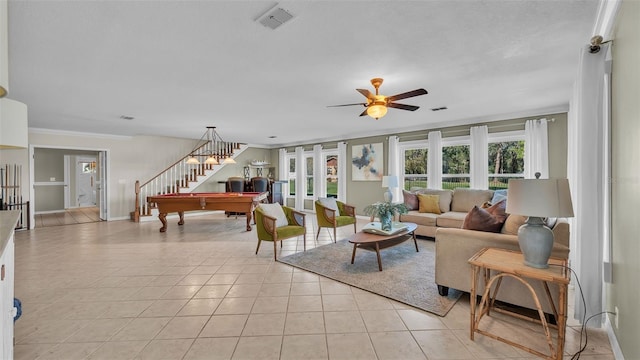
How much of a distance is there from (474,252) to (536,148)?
3.70m

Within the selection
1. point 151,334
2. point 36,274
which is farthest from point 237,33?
point 36,274

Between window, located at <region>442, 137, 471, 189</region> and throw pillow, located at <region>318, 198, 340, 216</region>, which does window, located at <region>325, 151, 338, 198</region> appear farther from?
window, located at <region>442, 137, 471, 189</region>

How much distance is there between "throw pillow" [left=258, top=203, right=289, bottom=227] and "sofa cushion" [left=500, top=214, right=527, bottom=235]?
2.98 m

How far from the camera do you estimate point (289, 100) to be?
4324 millimetres

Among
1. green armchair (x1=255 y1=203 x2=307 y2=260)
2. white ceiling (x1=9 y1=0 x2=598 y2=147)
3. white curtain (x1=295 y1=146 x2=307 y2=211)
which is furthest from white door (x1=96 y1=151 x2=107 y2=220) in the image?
green armchair (x1=255 y1=203 x2=307 y2=260)

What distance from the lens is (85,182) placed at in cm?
1013

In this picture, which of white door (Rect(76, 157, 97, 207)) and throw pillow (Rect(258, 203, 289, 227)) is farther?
white door (Rect(76, 157, 97, 207))

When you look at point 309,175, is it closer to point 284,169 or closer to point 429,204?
point 284,169

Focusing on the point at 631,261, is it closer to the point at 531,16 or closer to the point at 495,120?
the point at 531,16

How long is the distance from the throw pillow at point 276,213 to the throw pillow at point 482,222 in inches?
106

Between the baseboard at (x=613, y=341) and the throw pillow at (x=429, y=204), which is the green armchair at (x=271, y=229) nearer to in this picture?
the throw pillow at (x=429, y=204)

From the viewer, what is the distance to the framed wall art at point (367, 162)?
23.8ft

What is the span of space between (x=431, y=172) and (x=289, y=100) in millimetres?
3684

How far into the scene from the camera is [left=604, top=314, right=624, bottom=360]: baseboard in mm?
1753
